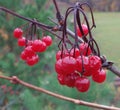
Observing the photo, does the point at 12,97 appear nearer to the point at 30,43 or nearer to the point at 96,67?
the point at 30,43

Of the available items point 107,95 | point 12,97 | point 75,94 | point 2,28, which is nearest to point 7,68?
point 12,97

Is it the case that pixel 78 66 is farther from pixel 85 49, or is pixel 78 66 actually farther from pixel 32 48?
pixel 32 48

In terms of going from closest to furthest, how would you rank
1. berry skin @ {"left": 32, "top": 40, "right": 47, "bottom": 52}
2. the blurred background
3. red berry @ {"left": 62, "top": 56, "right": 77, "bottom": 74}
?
red berry @ {"left": 62, "top": 56, "right": 77, "bottom": 74} → berry skin @ {"left": 32, "top": 40, "right": 47, "bottom": 52} → the blurred background

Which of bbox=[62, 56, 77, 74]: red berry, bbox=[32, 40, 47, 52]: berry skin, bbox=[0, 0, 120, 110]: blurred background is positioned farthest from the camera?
bbox=[0, 0, 120, 110]: blurred background

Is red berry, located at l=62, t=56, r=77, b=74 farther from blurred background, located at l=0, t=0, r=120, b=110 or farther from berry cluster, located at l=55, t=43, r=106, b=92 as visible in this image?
blurred background, located at l=0, t=0, r=120, b=110

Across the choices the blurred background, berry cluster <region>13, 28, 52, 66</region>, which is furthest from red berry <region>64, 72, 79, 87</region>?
the blurred background

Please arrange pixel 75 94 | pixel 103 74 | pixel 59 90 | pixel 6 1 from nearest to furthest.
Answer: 1. pixel 103 74
2. pixel 75 94
3. pixel 59 90
4. pixel 6 1

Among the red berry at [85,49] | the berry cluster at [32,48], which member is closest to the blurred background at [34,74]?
the berry cluster at [32,48]

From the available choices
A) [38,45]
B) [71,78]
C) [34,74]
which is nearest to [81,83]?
[71,78]

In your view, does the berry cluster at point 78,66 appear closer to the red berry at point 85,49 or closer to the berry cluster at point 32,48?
the red berry at point 85,49
